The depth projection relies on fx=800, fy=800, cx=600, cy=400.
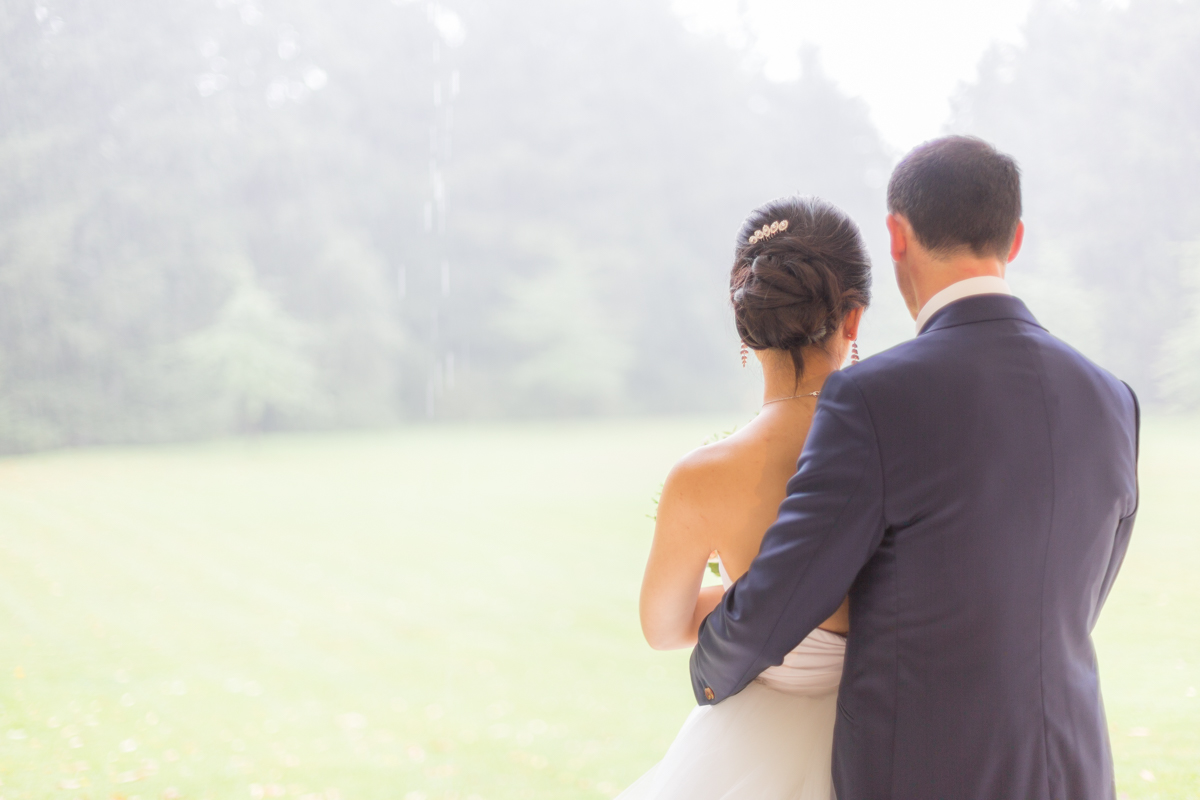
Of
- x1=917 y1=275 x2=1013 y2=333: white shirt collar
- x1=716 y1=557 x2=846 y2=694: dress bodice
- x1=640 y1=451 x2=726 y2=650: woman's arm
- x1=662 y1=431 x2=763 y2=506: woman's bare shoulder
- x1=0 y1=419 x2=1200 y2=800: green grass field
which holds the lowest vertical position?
x1=0 y1=419 x2=1200 y2=800: green grass field

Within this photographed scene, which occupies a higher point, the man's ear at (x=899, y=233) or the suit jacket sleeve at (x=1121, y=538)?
the man's ear at (x=899, y=233)

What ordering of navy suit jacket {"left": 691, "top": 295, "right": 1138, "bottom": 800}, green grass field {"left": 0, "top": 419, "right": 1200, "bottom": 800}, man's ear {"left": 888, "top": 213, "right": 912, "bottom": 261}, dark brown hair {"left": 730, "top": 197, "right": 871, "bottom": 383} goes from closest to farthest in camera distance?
navy suit jacket {"left": 691, "top": 295, "right": 1138, "bottom": 800}, man's ear {"left": 888, "top": 213, "right": 912, "bottom": 261}, dark brown hair {"left": 730, "top": 197, "right": 871, "bottom": 383}, green grass field {"left": 0, "top": 419, "right": 1200, "bottom": 800}

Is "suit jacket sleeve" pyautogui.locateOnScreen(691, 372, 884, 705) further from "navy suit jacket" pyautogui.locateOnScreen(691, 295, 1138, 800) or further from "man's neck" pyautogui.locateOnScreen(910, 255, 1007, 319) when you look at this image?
"man's neck" pyautogui.locateOnScreen(910, 255, 1007, 319)

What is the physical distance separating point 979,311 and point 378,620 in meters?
4.71

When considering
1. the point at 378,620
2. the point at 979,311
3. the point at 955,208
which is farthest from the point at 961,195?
the point at 378,620

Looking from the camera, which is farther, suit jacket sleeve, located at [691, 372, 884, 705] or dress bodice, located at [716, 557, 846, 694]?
dress bodice, located at [716, 557, 846, 694]

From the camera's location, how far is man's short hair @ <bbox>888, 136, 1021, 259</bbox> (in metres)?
0.86

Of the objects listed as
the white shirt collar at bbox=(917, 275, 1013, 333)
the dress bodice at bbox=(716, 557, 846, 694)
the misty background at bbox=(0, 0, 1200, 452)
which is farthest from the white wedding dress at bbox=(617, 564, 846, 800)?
the misty background at bbox=(0, 0, 1200, 452)

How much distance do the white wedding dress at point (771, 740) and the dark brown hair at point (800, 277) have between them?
1.19 feet

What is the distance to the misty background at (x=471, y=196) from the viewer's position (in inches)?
147

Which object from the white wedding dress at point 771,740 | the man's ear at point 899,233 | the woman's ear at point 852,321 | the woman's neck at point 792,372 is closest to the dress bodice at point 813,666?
the white wedding dress at point 771,740

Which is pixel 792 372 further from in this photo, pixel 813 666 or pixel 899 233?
pixel 813 666

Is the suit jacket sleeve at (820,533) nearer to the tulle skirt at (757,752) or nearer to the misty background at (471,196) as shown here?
the tulle skirt at (757,752)

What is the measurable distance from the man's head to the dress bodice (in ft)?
1.54
